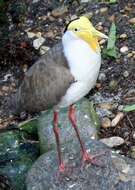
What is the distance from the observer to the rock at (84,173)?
4.25 metres

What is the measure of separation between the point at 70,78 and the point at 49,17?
7.68 feet

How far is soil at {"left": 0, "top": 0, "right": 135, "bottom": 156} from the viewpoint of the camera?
17.1ft

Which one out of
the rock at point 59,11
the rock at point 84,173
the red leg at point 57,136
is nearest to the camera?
the rock at point 84,173

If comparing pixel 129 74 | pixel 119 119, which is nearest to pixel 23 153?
pixel 119 119

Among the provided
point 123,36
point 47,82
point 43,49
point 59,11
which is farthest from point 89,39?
point 59,11

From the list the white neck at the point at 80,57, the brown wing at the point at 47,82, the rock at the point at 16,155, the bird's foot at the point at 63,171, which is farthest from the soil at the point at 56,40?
the white neck at the point at 80,57

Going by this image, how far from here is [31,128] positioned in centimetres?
520

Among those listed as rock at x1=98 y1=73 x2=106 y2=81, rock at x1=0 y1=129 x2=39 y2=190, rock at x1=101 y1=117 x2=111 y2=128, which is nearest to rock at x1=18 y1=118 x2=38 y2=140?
rock at x1=0 y1=129 x2=39 y2=190

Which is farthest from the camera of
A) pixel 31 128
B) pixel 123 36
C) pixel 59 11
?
pixel 59 11

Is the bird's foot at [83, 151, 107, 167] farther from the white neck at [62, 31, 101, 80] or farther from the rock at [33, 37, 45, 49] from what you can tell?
the rock at [33, 37, 45, 49]

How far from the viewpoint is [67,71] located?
13.1 feet

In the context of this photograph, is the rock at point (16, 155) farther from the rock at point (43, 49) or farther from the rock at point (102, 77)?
the rock at point (43, 49)

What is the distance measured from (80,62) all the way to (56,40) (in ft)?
6.80

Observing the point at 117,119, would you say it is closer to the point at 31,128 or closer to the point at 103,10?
the point at 31,128
